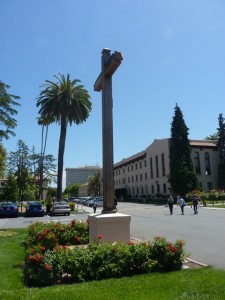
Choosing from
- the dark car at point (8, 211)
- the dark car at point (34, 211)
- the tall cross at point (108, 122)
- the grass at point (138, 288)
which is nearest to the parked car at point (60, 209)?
the dark car at point (34, 211)

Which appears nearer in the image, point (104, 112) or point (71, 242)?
point (104, 112)

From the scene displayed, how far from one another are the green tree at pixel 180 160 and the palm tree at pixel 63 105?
22345 mm

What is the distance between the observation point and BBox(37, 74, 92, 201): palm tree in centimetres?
3950

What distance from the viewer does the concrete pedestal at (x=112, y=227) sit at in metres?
8.62

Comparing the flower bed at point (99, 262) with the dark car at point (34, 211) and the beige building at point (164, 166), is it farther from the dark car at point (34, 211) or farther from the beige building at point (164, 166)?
the beige building at point (164, 166)

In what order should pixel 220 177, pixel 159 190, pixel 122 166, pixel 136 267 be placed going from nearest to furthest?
1. pixel 136 267
2. pixel 220 177
3. pixel 159 190
4. pixel 122 166

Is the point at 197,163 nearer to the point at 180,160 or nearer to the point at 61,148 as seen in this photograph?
the point at 180,160

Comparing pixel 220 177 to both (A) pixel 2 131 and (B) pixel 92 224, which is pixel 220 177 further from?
(B) pixel 92 224

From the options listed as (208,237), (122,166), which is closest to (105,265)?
(208,237)

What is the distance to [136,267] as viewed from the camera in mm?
6945

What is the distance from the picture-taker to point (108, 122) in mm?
9875

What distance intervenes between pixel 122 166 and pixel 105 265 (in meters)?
87.6

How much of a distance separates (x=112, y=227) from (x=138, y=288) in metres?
3.00

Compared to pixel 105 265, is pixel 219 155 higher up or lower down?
higher up
